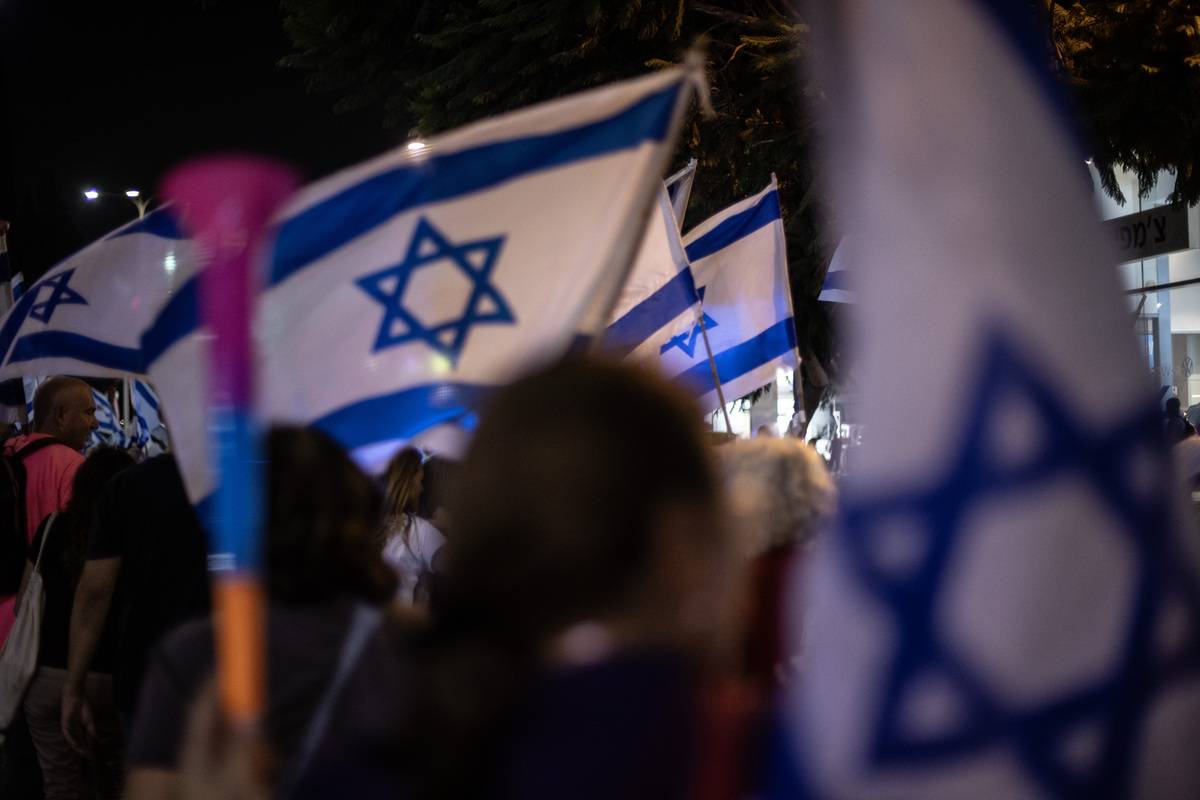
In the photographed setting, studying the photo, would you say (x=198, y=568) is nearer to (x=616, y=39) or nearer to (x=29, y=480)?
(x=29, y=480)

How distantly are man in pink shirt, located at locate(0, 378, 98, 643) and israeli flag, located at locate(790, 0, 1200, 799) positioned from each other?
17.7 feet

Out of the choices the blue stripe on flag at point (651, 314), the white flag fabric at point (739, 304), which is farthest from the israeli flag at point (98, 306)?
the white flag fabric at point (739, 304)

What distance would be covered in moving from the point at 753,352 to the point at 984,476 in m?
6.74

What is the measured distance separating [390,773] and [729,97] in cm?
1045

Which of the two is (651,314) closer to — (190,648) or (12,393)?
(12,393)

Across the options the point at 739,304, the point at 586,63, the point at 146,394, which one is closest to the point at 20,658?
the point at 739,304

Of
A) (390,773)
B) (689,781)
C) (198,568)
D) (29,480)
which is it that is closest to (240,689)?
(390,773)

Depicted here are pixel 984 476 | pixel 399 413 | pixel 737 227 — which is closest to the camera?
pixel 984 476

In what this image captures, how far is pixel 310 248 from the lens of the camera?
3.57 meters

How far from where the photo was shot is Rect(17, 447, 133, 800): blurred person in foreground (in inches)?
223

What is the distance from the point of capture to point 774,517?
12.1 ft

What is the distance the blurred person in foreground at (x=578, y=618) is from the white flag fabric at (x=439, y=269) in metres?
1.83

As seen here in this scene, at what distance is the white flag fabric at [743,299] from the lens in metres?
8.17

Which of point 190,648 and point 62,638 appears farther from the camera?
point 62,638
